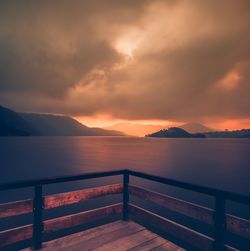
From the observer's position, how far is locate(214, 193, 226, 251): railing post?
13.0ft

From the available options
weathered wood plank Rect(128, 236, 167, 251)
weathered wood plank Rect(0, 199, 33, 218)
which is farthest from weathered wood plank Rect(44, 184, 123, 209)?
weathered wood plank Rect(128, 236, 167, 251)

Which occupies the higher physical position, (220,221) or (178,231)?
(220,221)

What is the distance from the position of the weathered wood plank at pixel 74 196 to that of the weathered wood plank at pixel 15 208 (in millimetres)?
348

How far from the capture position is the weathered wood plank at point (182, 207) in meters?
4.32

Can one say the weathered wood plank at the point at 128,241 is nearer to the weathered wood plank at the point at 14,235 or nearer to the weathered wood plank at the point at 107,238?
the weathered wood plank at the point at 107,238

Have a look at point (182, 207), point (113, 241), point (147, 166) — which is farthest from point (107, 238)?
point (147, 166)

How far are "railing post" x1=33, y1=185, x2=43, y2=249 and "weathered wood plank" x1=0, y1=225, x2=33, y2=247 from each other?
0.17m

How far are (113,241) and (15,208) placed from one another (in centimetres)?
225

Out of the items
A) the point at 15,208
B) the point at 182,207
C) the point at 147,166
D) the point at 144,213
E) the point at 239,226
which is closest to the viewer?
the point at 239,226

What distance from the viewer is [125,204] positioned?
6281mm

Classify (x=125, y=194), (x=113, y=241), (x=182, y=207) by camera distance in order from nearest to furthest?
(x=182, y=207), (x=113, y=241), (x=125, y=194)

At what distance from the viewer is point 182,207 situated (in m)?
4.82

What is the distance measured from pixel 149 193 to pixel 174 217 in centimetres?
1476

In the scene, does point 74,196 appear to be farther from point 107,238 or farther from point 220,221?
point 220,221
